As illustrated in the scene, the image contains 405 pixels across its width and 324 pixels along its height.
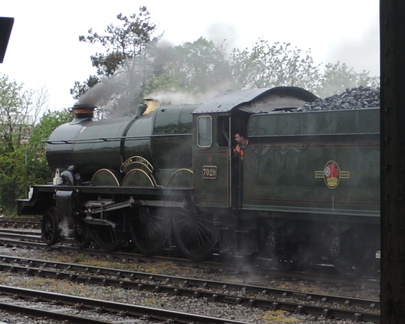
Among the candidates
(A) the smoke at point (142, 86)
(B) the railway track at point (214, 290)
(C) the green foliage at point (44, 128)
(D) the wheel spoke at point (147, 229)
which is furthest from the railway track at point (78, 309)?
(C) the green foliage at point (44, 128)

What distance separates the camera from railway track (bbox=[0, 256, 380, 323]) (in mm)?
8297

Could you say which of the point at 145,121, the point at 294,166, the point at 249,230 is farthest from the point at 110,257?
the point at 294,166

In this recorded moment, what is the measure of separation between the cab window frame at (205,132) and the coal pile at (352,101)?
1838 millimetres

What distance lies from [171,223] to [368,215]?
4596 millimetres

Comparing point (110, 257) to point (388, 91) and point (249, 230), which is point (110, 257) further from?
point (388, 91)

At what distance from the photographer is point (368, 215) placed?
9.84m

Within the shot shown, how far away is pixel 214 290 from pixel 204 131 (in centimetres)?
324

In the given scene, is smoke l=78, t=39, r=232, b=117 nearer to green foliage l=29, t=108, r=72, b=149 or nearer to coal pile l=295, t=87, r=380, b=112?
green foliage l=29, t=108, r=72, b=149

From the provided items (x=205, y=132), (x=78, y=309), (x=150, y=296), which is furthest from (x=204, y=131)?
(x=78, y=309)

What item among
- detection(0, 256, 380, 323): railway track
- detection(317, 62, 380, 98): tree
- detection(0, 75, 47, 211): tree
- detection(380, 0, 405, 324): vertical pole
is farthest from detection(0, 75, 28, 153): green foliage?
detection(380, 0, 405, 324): vertical pole

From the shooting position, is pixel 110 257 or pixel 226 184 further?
pixel 110 257

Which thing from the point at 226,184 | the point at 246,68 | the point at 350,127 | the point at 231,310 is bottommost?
the point at 231,310

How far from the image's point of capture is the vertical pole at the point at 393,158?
244 centimetres

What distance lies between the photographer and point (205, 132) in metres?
12.1
